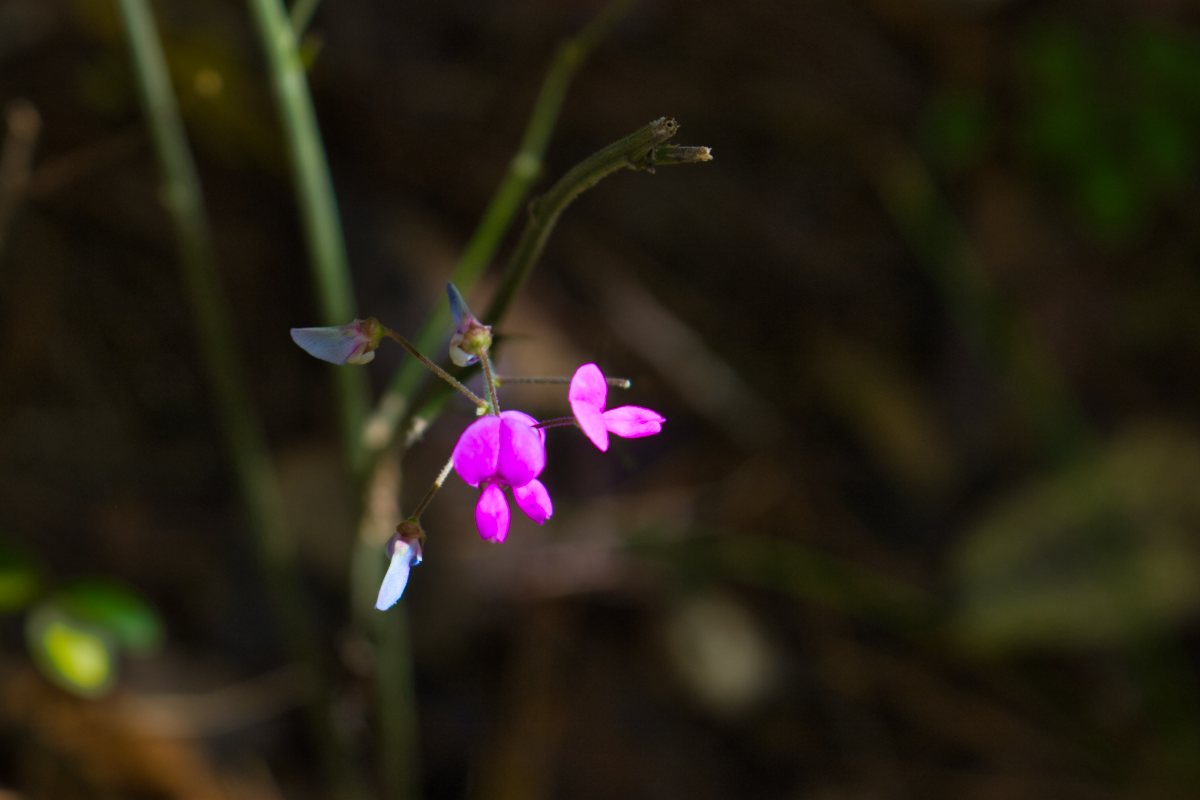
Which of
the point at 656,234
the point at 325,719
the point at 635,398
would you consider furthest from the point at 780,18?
the point at 325,719

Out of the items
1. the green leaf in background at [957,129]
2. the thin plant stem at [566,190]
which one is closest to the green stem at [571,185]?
the thin plant stem at [566,190]

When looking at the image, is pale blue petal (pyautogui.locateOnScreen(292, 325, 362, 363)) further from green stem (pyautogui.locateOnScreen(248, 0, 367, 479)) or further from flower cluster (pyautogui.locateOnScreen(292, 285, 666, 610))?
green stem (pyautogui.locateOnScreen(248, 0, 367, 479))

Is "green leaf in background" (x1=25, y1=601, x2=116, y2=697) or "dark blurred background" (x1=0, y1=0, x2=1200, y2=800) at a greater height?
"dark blurred background" (x1=0, y1=0, x2=1200, y2=800)

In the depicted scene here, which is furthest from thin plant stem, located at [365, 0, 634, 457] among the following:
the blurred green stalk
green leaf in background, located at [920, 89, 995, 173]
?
green leaf in background, located at [920, 89, 995, 173]

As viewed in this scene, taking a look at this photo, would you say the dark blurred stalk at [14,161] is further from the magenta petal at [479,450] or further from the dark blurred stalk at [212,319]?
the magenta petal at [479,450]

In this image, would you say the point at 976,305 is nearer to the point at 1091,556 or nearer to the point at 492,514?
the point at 1091,556
